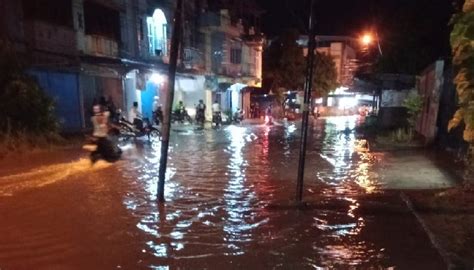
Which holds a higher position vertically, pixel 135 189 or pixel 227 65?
pixel 227 65

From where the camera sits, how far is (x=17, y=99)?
1497cm

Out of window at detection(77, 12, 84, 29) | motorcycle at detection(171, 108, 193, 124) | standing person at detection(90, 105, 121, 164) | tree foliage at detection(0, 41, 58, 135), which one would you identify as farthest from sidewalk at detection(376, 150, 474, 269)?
motorcycle at detection(171, 108, 193, 124)

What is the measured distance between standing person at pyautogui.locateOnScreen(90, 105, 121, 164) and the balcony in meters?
10.2

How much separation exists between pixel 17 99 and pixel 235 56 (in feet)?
93.0

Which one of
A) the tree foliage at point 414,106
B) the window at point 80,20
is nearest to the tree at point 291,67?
the tree foliage at point 414,106

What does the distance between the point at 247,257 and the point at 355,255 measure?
4.71ft

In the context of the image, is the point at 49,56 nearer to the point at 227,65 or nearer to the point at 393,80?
the point at 393,80

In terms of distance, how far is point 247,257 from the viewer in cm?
606

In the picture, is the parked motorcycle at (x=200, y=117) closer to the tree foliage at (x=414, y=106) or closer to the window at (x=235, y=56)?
the window at (x=235, y=56)

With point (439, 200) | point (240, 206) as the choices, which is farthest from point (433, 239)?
point (240, 206)

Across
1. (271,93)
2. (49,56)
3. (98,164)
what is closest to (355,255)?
(98,164)

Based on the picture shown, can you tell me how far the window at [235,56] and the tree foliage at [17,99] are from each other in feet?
86.9

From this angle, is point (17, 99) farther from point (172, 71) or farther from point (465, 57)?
point (465, 57)

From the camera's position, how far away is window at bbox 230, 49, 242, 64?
4103cm
